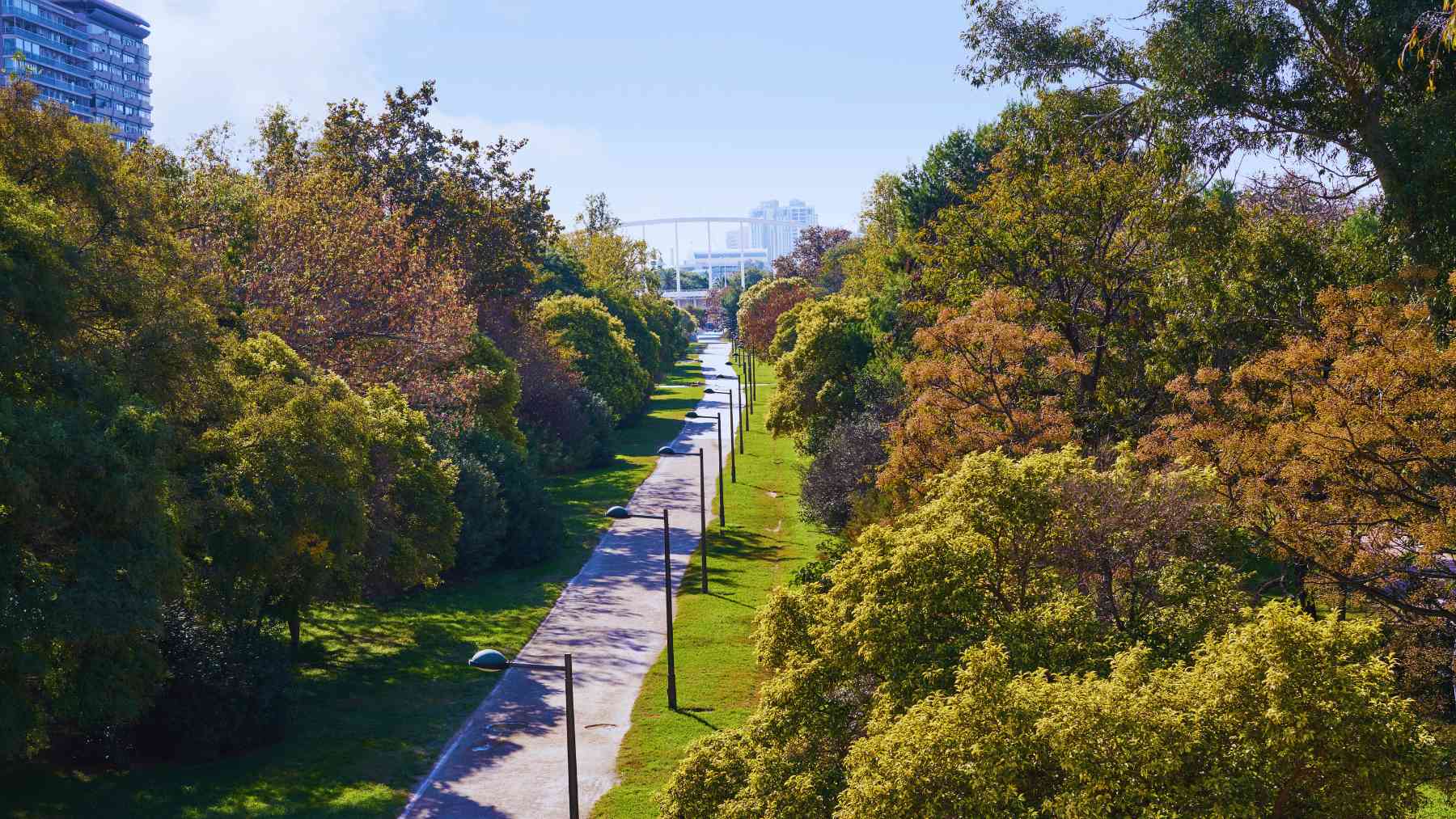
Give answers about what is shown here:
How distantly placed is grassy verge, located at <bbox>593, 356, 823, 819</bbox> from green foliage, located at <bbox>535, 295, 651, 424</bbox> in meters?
17.3

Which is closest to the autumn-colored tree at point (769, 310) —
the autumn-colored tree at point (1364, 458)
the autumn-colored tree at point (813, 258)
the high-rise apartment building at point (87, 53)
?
the autumn-colored tree at point (813, 258)

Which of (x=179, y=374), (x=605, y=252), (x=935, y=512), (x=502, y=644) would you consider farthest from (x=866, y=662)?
(x=605, y=252)

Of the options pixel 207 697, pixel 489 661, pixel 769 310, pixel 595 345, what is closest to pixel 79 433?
pixel 489 661

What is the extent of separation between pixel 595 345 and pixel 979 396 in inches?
1794

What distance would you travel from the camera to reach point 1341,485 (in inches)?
791

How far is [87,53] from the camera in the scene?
458 ft

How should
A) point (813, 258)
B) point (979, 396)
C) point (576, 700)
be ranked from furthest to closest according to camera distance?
1. point (813, 258)
2. point (979, 396)
3. point (576, 700)

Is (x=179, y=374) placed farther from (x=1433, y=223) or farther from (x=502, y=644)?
(x=1433, y=223)

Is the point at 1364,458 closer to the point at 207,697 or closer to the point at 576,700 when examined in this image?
the point at 576,700

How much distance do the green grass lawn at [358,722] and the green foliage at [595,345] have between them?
1147 inches

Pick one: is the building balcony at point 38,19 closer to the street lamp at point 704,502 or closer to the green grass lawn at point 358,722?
the street lamp at point 704,502

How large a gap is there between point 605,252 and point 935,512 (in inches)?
3625

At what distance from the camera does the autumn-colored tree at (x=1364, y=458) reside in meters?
19.1

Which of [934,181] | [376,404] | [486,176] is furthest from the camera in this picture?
[486,176]
